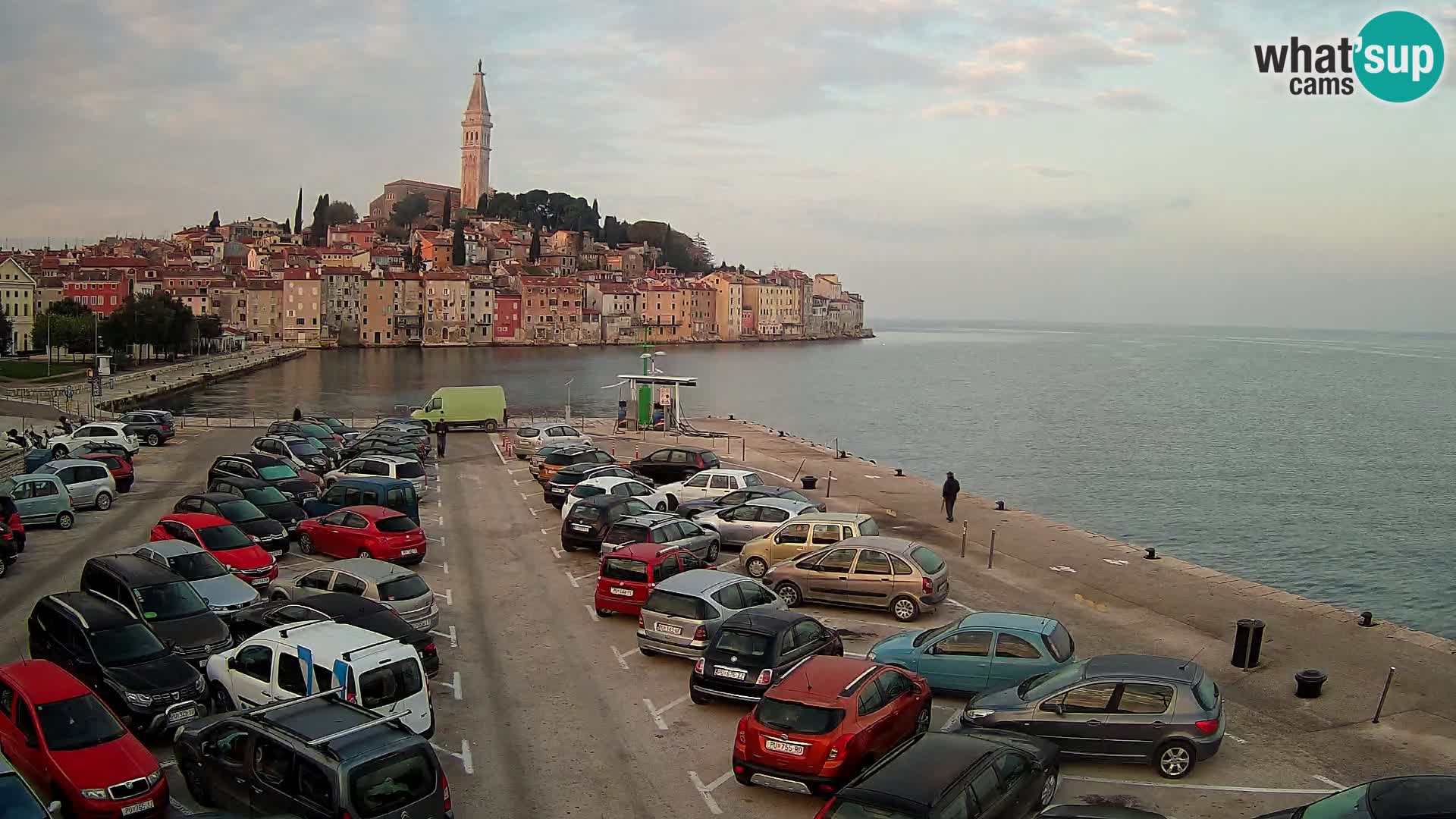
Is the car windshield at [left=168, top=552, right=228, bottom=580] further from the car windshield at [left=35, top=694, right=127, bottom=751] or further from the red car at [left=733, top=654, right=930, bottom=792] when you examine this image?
the red car at [left=733, top=654, right=930, bottom=792]

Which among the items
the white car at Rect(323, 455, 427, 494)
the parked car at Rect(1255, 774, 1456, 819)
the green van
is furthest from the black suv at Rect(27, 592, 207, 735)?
the green van

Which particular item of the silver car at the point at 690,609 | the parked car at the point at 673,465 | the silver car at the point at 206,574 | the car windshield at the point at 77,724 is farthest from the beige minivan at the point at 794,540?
the car windshield at the point at 77,724

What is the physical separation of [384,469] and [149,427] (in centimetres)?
1573

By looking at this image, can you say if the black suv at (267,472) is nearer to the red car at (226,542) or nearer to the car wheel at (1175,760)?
the red car at (226,542)

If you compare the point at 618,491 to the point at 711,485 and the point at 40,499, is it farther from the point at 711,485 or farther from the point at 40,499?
the point at 40,499

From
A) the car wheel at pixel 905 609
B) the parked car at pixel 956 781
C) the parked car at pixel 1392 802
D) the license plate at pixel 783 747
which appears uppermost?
the parked car at pixel 1392 802

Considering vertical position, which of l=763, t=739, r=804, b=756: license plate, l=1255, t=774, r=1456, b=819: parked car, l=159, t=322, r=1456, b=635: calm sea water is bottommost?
l=159, t=322, r=1456, b=635: calm sea water

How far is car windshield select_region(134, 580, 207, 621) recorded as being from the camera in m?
13.2

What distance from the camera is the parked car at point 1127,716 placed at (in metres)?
10.2

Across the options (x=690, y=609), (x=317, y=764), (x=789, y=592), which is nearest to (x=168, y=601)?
(x=690, y=609)

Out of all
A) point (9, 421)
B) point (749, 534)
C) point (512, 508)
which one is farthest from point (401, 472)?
point (9, 421)

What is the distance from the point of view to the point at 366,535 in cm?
1900

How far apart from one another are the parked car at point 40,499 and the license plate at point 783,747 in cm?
1793

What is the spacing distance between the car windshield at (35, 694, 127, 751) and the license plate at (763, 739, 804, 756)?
5.46 metres
